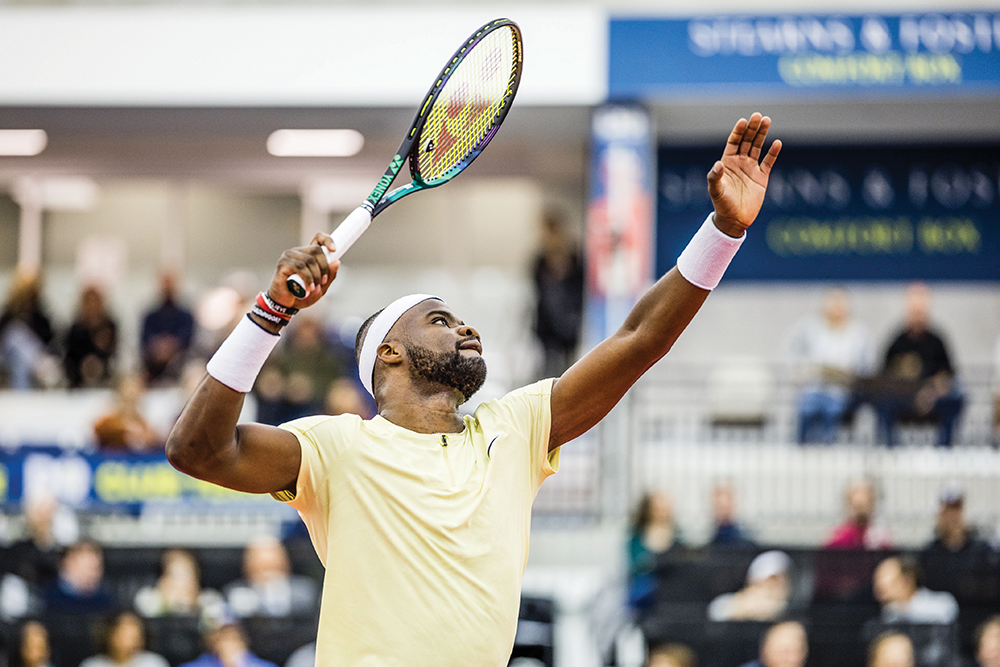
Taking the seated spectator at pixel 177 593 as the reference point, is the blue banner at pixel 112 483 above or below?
above

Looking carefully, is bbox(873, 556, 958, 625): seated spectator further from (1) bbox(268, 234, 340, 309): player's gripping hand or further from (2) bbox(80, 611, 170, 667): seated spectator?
(1) bbox(268, 234, 340, 309): player's gripping hand

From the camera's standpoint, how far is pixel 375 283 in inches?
639

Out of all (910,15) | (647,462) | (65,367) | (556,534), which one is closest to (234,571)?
(556,534)

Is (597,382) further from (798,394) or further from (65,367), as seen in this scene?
(65,367)

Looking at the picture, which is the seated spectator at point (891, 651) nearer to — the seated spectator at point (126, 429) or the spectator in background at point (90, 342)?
the seated spectator at point (126, 429)

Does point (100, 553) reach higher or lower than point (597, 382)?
lower

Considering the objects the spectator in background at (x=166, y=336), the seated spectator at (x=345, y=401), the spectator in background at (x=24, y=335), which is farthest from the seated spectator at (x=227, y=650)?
the spectator in background at (x=24, y=335)

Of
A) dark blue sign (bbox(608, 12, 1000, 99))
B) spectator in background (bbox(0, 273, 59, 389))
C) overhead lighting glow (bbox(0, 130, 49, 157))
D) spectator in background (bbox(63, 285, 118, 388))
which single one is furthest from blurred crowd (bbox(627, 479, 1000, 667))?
overhead lighting glow (bbox(0, 130, 49, 157))

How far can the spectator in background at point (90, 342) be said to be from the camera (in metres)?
14.1

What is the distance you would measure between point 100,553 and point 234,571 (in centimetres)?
111

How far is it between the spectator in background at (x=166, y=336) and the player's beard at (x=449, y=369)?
10717mm

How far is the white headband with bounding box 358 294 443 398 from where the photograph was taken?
3760mm

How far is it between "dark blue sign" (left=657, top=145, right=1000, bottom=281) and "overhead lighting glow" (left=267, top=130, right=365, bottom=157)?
3982 millimetres

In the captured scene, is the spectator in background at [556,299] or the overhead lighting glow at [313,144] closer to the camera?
the spectator in background at [556,299]
